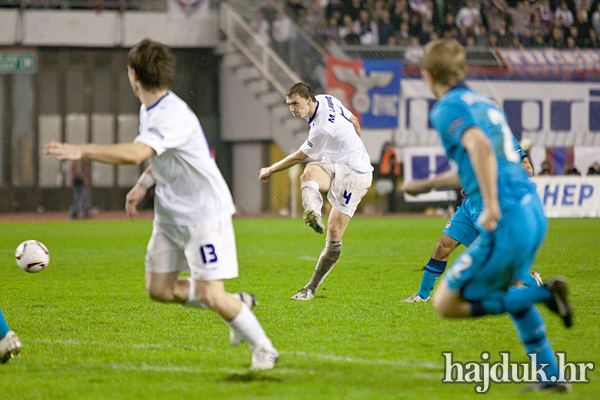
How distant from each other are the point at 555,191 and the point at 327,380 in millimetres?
17755

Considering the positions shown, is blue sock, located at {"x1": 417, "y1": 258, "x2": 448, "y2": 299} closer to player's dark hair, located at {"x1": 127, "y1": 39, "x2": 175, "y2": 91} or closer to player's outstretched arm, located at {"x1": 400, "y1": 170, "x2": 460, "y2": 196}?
player's outstretched arm, located at {"x1": 400, "y1": 170, "x2": 460, "y2": 196}

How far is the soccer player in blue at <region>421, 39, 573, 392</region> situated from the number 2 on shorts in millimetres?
1300

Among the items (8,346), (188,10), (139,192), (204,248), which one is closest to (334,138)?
(139,192)

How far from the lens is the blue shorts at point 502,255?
12.7ft

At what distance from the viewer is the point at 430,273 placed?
737 centimetres

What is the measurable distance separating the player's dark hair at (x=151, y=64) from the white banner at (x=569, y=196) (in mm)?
17654

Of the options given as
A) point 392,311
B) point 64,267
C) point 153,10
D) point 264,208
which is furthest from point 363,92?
point 392,311

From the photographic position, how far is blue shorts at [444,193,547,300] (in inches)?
152

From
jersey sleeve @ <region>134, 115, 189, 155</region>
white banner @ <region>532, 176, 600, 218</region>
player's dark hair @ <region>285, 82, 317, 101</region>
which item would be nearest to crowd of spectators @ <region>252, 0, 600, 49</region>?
white banner @ <region>532, 176, 600, 218</region>

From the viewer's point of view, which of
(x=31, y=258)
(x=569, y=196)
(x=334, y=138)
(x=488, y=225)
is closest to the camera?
(x=488, y=225)

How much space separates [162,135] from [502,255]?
1.92 m

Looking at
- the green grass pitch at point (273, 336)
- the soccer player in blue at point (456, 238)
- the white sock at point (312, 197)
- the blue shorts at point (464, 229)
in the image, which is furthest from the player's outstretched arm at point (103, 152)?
the blue shorts at point (464, 229)

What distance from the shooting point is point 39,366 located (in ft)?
16.3

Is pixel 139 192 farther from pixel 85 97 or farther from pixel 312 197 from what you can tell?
pixel 85 97
